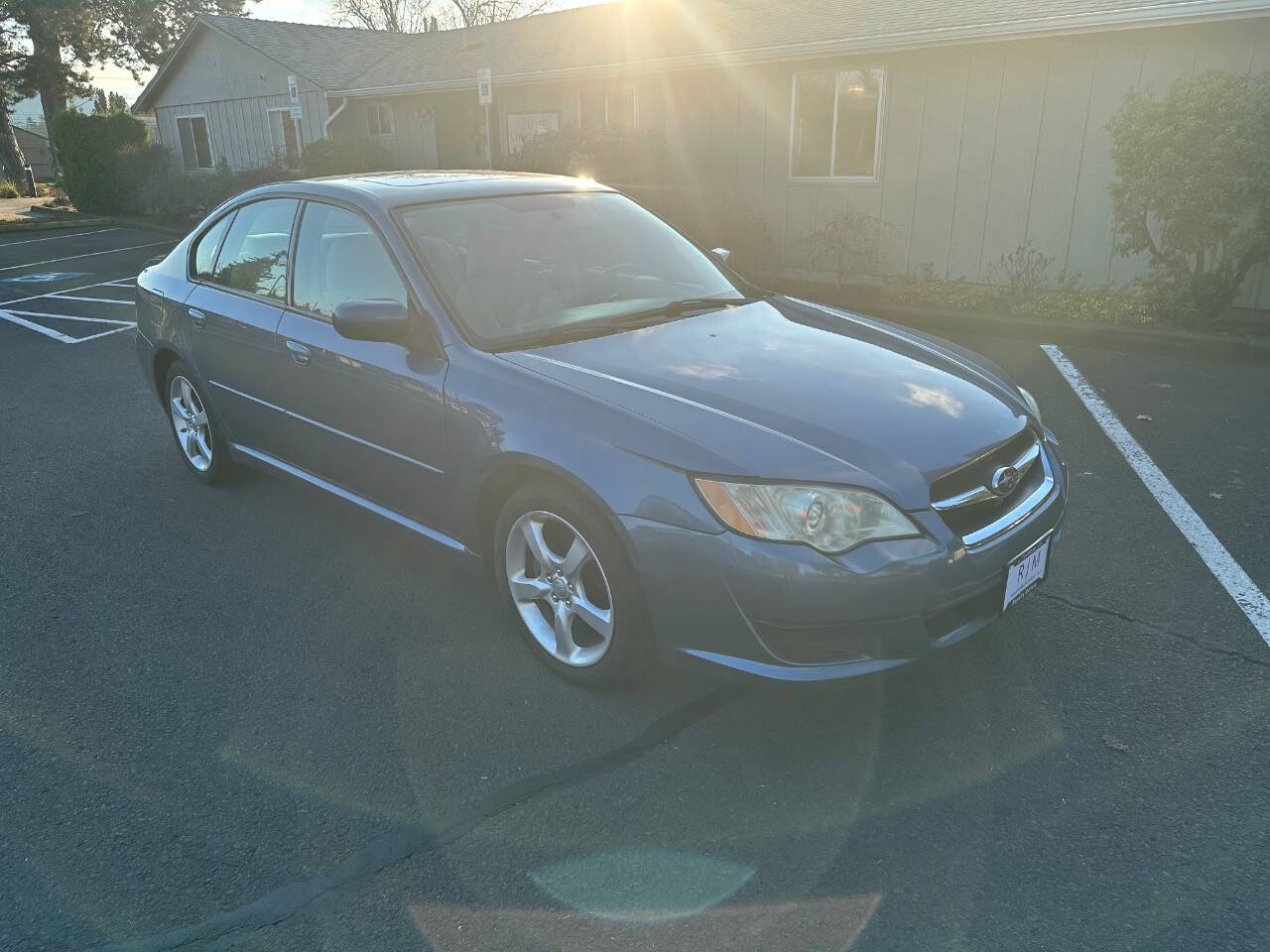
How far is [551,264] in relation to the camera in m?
3.92

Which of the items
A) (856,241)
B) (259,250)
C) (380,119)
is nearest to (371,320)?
(259,250)

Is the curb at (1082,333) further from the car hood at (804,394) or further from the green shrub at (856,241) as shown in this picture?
the car hood at (804,394)

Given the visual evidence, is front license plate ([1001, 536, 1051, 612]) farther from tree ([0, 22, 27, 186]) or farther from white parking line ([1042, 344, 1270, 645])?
tree ([0, 22, 27, 186])

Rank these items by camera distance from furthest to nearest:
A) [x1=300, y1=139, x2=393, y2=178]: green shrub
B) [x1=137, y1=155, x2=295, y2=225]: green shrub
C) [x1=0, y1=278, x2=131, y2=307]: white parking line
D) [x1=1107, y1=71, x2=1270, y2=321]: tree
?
[x1=137, y1=155, x2=295, y2=225]: green shrub < [x1=300, y1=139, x2=393, y2=178]: green shrub < [x1=0, y1=278, x2=131, y2=307]: white parking line < [x1=1107, y1=71, x2=1270, y2=321]: tree

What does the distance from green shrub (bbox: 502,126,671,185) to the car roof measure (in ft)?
29.4

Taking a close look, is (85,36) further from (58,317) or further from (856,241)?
(856,241)

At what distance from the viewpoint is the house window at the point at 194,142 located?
1001 inches

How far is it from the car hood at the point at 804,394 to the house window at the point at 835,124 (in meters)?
9.06

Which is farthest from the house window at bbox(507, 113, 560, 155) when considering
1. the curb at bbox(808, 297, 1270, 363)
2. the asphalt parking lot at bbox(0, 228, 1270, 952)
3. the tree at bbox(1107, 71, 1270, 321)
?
the asphalt parking lot at bbox(0, 228, 1270, 952)

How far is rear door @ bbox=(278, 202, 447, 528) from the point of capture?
3523 millimetres

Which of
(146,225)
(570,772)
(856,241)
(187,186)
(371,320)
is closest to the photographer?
(570,772)

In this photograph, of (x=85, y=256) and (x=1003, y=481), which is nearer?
(x=1003, y=481)

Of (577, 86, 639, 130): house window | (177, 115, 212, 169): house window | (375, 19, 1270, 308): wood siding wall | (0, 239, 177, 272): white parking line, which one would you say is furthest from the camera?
(177, 115, 212, 169): house window

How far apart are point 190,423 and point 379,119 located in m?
18.3
